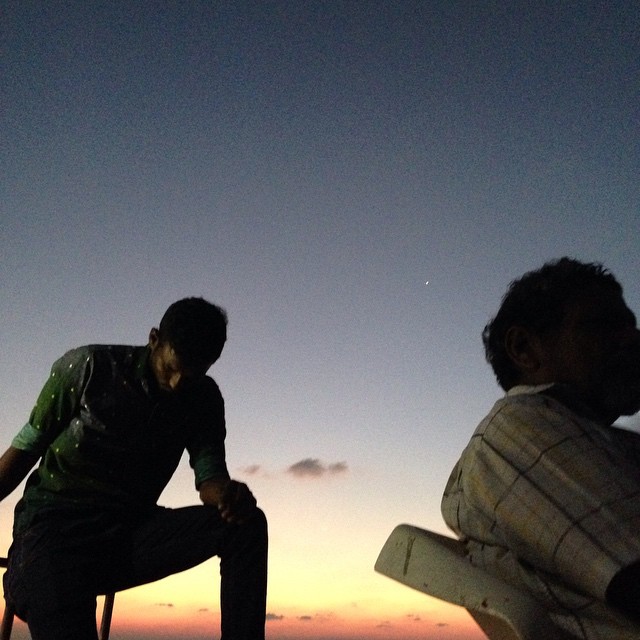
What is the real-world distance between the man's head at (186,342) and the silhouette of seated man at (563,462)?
3.38 ft

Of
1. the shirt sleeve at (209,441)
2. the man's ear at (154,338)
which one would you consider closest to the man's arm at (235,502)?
the shirt sleeve at (209,441)

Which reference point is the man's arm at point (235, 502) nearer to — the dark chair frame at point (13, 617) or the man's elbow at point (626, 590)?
the dark chair frame at point (13, 617)

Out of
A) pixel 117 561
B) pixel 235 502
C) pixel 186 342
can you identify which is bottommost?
pixel 117 561

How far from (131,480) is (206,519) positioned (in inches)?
12.2

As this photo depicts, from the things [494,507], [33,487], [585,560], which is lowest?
[585,560]

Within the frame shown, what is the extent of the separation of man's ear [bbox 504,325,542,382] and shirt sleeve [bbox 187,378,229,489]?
116 centimetres

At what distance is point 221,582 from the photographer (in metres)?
2.26

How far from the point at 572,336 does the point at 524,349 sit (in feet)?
0.47

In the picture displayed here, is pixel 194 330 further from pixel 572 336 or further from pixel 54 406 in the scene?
pixel 572 336

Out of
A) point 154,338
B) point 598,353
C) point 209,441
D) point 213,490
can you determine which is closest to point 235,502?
point 213,490

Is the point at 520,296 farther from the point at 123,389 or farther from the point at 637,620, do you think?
the point at 123,389

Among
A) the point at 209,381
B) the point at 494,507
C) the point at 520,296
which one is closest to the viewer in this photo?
the point at 494,507

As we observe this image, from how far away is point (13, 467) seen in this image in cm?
240

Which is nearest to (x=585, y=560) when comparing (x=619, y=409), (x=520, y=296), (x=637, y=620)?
(x=637, y=620)
